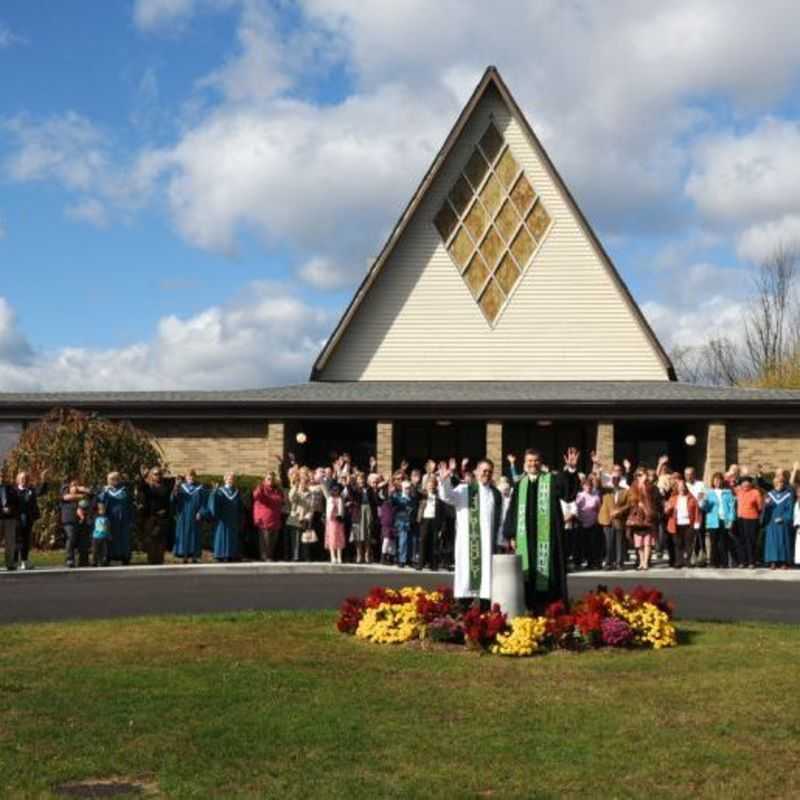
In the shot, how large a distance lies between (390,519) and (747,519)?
20.2ft

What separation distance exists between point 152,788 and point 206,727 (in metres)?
1.41

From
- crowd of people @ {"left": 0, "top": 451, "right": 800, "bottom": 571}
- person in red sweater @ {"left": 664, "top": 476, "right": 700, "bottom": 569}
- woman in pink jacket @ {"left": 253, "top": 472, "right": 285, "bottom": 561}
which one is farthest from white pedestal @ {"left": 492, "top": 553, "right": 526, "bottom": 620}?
woman in pink jacket @ {"left": 253, "top": 472, "right": 285, "bottom": 561}

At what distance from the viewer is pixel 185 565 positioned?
68.9ft

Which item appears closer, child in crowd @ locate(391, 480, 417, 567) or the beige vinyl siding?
child in crowd @ locate(391, 480, 417, 567)

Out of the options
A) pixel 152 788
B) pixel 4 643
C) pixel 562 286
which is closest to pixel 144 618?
pixel 4 643

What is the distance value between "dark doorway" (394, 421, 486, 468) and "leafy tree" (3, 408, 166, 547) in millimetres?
7449

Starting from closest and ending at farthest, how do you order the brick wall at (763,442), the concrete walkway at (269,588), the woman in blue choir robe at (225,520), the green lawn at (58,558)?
the concrete walkway at (269,588) < the green lawn at (58,558) < the woman in blue choir robe at (225,520) < the brick wall at (763,442)

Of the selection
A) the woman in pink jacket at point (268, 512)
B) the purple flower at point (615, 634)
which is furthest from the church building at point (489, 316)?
the purple flower at point (615, 634)

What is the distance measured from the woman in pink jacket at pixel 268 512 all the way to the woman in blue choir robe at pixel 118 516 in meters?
2.22

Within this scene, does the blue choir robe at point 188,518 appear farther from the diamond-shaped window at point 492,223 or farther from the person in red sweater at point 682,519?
the diamond-shaped window at point 492,223

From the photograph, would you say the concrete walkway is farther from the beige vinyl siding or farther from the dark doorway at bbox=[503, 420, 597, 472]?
the beige vinyl siding

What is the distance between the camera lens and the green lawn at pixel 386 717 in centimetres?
728

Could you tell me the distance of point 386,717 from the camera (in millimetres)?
8852

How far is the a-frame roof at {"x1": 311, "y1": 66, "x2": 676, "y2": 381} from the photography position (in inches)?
1174
